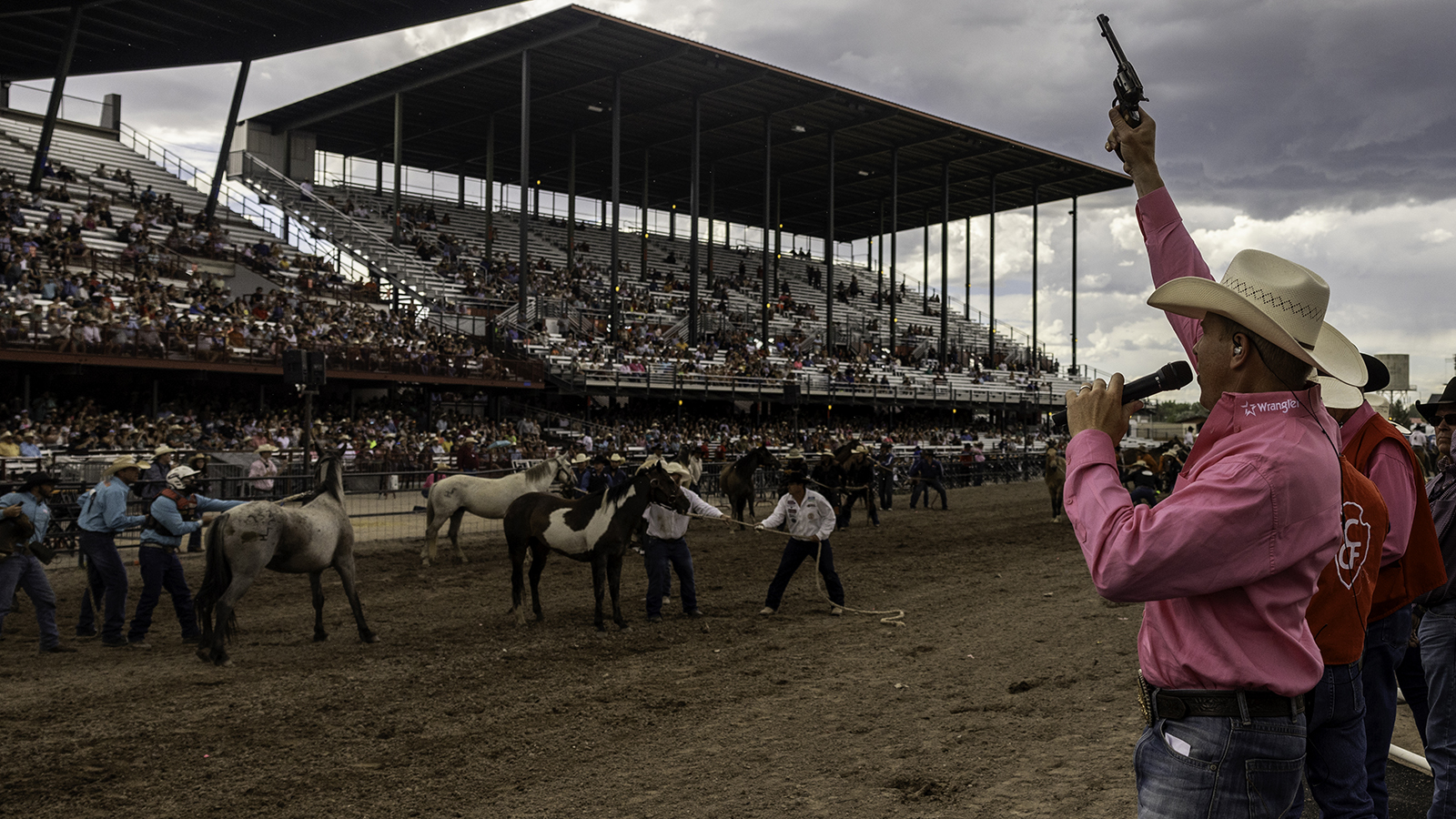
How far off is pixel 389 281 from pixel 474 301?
3355 millimetres

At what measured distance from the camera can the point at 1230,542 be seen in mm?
2137

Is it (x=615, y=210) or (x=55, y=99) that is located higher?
(x=55, y=99)

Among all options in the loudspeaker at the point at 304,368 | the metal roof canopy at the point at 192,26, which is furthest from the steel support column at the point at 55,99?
the loudspeaker at the point at 304,368

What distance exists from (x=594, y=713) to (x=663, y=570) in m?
3.78

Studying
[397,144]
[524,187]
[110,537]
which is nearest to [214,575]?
[110,537]

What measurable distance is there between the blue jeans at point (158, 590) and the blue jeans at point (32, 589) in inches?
28.1

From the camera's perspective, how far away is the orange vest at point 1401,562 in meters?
3.86

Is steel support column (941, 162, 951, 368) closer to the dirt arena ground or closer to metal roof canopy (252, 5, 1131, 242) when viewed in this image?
metal roof canopy (252, 5, 1131, 242)

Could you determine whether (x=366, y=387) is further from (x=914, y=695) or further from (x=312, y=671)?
(x=914, y=695)

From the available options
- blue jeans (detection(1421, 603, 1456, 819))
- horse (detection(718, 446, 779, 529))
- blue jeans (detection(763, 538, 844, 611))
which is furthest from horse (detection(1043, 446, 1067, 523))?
blue jeans (detection(1421, 603, 1456, 819))

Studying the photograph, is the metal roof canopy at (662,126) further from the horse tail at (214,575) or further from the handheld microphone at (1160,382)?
the handheld microphone at (1160,382)

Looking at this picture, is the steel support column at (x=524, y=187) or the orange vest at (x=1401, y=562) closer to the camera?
the orange vest at (x=1401, y=562)

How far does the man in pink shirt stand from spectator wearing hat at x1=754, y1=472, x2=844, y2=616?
355 inches

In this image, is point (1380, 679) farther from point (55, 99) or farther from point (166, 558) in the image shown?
point (55, 99)
